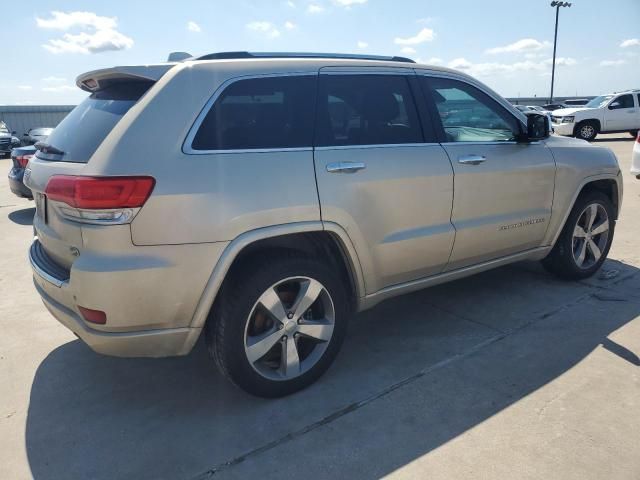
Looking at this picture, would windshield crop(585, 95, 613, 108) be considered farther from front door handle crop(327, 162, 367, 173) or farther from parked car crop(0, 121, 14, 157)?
parked car crop(0, 121, 14, 157)

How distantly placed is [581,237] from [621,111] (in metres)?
18.3

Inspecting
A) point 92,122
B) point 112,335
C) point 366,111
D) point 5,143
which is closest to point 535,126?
point 366,111

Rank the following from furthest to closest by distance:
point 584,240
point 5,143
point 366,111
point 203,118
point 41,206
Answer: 1. point 5,143
2. point 584,240
3. point 366,111
4. point 41,206
5. point 203,118

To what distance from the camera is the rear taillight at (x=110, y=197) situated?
7.82 ft

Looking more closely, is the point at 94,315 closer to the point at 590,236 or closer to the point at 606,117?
the point at 590,236

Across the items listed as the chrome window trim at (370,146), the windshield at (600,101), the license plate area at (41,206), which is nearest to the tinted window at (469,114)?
the chrome window trim at (370,146)

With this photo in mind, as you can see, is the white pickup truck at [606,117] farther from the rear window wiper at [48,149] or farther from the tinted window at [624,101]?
the rear window wiper at [48,149]

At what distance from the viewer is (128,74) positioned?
2707mm

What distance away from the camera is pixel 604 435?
258 centimetres

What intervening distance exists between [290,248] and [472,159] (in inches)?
57.8

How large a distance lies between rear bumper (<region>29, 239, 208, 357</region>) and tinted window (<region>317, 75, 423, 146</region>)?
1.31m

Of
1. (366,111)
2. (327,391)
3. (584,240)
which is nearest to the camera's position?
(327,391)

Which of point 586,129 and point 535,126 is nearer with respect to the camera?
point 535,126

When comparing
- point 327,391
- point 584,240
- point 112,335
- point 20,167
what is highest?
point 20,167
